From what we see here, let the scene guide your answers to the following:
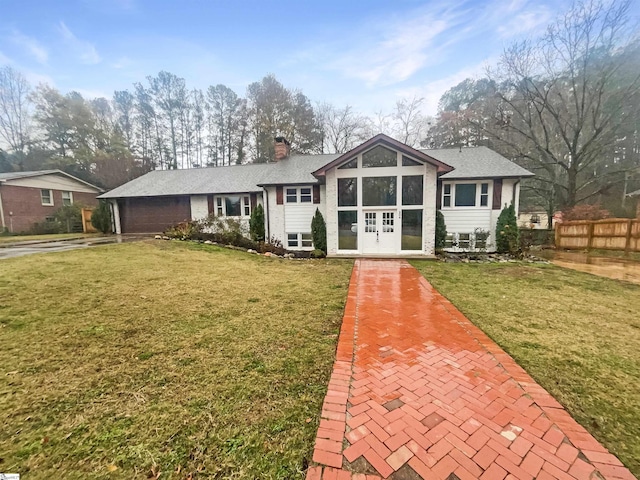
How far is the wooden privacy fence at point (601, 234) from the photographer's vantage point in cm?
1137

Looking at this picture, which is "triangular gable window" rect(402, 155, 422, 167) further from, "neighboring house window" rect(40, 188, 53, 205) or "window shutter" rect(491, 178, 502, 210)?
"neighboring house window" rect(40, 188, 53, 205)

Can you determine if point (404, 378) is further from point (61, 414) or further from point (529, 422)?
point (61, 414)

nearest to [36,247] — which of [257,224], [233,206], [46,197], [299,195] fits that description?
[233,206]

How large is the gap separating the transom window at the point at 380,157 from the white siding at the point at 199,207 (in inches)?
416

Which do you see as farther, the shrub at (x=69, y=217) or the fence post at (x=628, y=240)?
the shrub at (x=69, y=217)

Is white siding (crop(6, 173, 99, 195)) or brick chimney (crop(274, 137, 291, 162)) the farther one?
white siding (crop(6, 173, 99, 195))

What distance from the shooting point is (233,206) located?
54.5 ft

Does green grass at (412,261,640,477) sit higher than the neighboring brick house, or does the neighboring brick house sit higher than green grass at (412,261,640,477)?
the neighboring brick house

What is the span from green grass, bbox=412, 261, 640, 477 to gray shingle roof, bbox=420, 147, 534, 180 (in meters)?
6.21

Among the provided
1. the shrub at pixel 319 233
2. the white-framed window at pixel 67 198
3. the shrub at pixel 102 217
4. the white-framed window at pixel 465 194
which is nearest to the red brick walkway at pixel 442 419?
the shrub at pixel 319 233

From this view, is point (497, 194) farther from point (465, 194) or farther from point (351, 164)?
point (351, 164)

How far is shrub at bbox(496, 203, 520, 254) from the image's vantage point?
1234 cm

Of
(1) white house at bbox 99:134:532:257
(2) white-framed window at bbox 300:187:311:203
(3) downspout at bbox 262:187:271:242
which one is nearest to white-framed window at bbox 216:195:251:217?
(1) white house at bbox 99:134:532:257

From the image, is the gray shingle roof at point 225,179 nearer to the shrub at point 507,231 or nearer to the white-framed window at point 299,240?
the white-framed window at point 299,240
